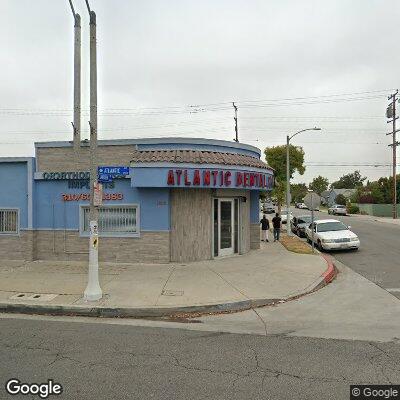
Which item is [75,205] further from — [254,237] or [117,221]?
[254,237]

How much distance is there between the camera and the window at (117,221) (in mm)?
12250

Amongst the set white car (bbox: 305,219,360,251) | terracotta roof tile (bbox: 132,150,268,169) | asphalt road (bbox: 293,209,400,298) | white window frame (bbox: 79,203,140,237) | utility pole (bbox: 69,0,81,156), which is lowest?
asphalt road (bbox: 293,209,400,298)

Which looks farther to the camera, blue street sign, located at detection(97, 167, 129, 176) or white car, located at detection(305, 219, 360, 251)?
white car, located at detection(305, 219, 360, 251)

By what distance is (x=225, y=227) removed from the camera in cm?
1330

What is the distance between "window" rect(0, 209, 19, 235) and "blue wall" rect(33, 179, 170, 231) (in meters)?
0.73

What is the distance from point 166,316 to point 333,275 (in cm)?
616

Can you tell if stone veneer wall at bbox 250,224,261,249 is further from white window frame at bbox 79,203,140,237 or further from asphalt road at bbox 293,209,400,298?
white window frame at bbox 79,203,140,237

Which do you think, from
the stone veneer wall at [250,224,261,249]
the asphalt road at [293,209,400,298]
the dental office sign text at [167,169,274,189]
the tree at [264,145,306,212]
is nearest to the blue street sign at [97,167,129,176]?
the dental office sign text at [167,169,274,189]

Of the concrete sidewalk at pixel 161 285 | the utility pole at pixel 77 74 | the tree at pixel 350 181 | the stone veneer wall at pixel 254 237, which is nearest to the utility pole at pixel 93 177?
the concrete sidewalk at pixel 161 285

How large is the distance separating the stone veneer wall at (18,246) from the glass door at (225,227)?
6.54m

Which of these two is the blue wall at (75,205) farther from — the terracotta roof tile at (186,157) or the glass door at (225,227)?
the glass door at (225,227)

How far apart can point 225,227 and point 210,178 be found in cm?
240

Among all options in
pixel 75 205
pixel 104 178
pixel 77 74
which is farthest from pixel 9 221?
pixel 77 74

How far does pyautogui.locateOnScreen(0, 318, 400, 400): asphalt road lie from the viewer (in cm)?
405
